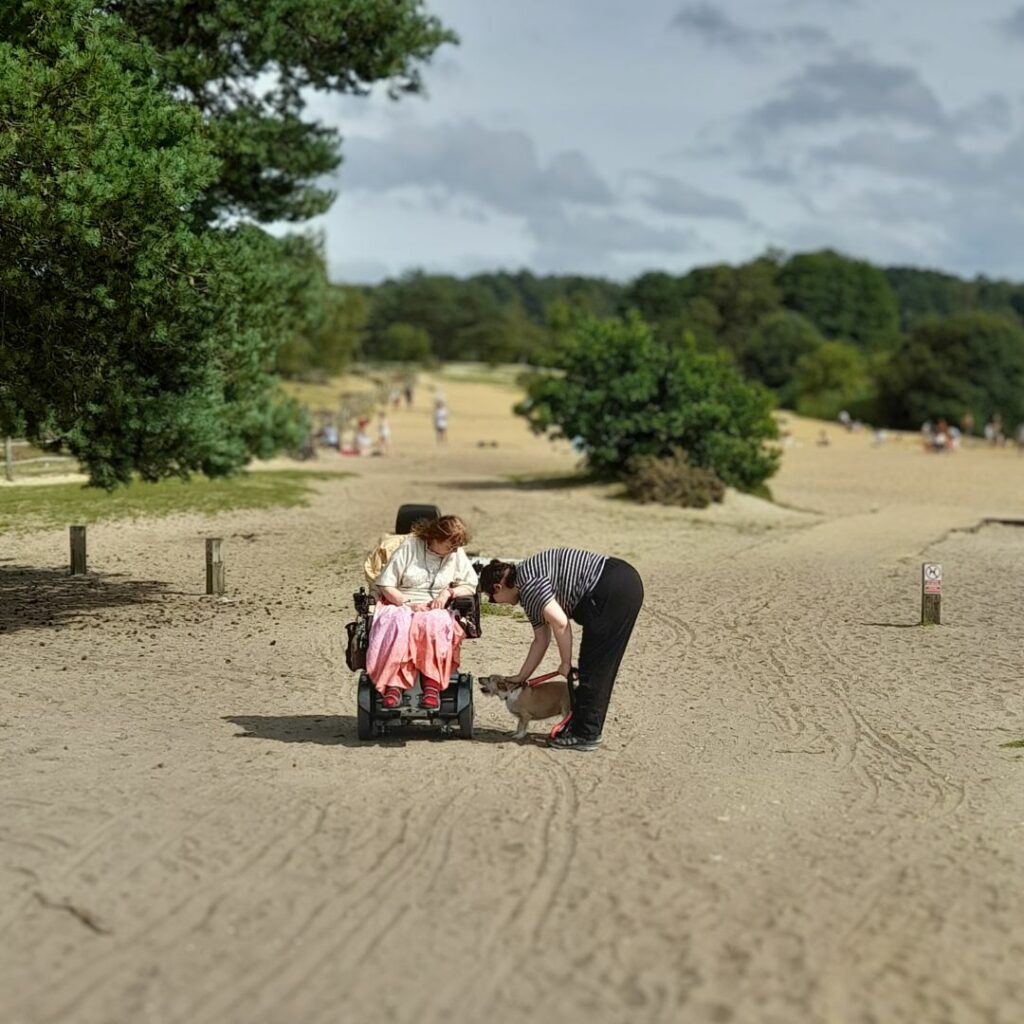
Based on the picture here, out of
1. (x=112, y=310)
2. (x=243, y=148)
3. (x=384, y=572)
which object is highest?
(x=243, y=148)

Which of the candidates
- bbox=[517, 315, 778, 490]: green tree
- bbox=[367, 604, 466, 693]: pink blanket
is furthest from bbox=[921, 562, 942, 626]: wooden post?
bbox=[517, 315, 778, 490]: green tree

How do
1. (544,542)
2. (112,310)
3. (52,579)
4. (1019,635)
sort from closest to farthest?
1. (112,310)
2. (1019,635)
3. (52,579)
4. (544,542)

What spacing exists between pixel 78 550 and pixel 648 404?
18062 mm

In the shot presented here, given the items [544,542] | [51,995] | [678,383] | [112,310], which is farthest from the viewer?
→ [678,383]

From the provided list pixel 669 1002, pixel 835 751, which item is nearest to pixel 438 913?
pixel 669 1002

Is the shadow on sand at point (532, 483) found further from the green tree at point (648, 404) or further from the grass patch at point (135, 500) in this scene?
the grass patch at point (135, 500)

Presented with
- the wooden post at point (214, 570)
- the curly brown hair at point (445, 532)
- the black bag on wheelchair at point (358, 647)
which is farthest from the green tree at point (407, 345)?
the curly brown hair at point (445, 532)

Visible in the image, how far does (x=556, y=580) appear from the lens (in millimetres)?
10414

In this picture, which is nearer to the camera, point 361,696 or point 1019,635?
point 361,696

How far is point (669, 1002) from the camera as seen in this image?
6.36 meters

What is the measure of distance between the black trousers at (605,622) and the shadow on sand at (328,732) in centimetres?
96

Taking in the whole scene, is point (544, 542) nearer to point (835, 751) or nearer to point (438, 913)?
point (835, 751)

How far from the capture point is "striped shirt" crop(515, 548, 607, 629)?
34.0 ft

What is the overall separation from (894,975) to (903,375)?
8840 centimetres
